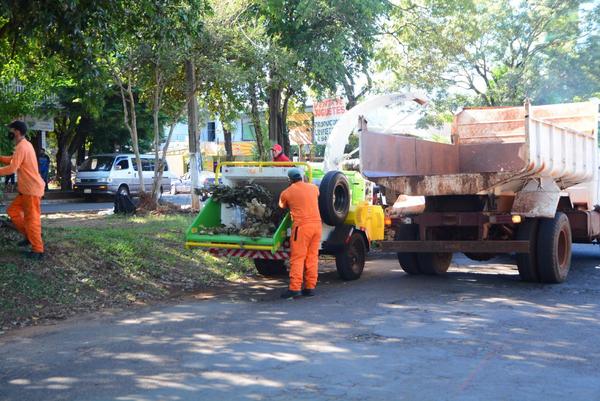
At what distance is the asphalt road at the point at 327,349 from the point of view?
4922mm

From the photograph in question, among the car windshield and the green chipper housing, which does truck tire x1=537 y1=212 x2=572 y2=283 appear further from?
the car windshield

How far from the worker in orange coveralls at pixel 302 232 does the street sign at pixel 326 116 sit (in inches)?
293

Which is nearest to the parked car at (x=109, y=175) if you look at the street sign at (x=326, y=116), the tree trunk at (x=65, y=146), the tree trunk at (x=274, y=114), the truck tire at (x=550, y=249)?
the tree trunk at (x=65, y=146)

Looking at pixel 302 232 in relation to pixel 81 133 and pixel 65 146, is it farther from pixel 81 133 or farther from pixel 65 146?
pixel 65 146

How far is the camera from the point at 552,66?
2473 centimetres

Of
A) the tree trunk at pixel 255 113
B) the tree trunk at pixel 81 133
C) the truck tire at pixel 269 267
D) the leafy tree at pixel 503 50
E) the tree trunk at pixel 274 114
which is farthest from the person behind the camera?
the tree trunk at pixel 81 133

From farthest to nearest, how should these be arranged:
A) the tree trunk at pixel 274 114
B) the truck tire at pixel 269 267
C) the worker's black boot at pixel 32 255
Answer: the tree trunk at pixel 274 114
the truck tire at pixel 269 267
the worker's black boot at pixel 32 255

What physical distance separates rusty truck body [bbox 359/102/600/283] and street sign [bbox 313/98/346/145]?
16.2 feet

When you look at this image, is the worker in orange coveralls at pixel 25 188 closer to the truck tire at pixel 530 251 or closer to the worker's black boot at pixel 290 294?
the worker's black boot at pixel 290 294

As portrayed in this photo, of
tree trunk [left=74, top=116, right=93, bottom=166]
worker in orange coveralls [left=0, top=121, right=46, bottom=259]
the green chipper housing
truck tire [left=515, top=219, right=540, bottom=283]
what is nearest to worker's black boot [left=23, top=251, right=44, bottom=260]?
worker in orange coveralls [left=0, top=121, right=46, bottom=259]

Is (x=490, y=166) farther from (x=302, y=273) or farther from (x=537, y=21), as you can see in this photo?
(x=537, y=21)

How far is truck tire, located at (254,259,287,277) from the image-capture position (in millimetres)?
10641

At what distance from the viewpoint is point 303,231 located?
866 cm

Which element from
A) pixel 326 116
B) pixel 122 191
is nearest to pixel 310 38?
pixel 326 116
